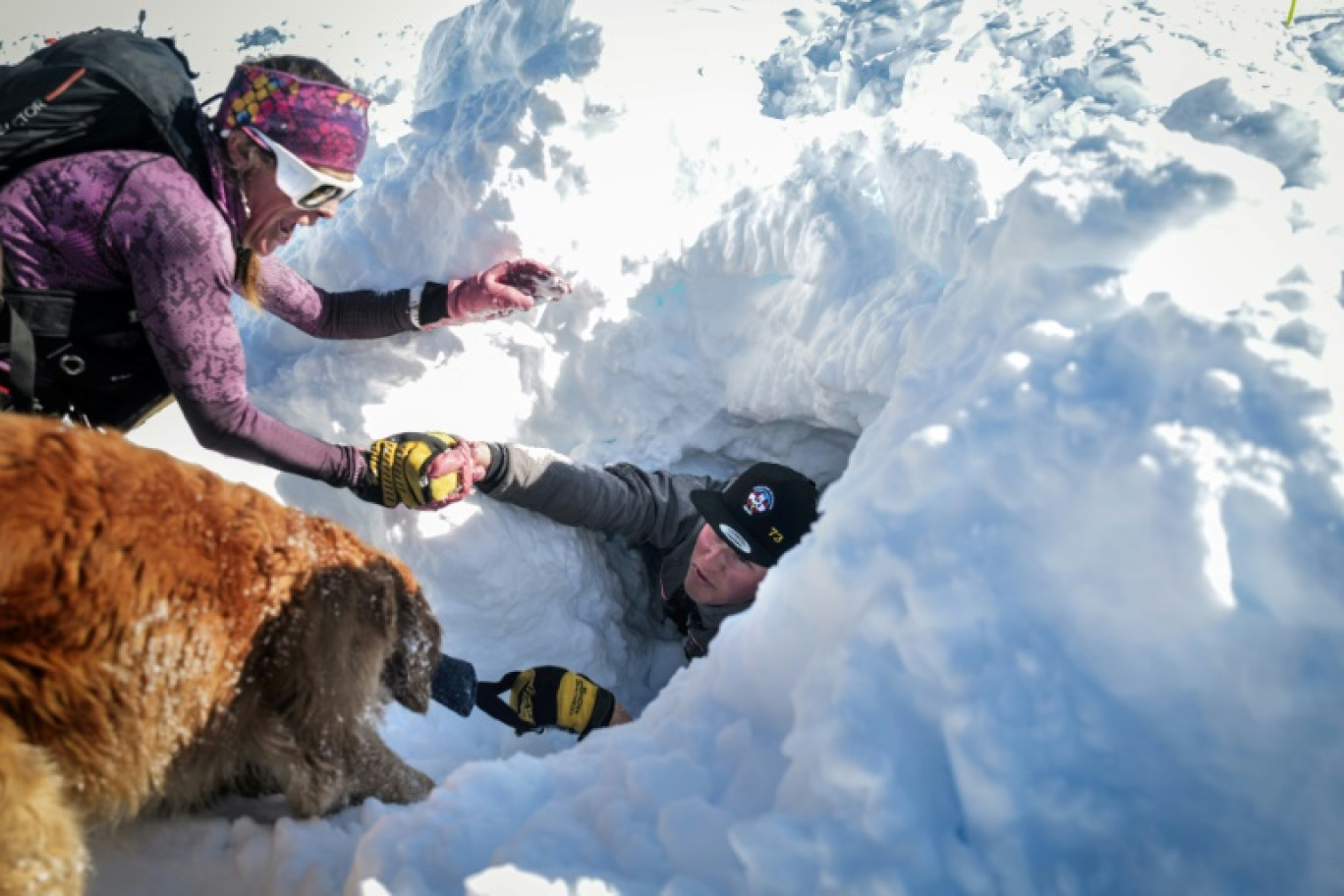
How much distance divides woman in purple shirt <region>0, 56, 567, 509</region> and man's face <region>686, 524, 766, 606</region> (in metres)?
1.28

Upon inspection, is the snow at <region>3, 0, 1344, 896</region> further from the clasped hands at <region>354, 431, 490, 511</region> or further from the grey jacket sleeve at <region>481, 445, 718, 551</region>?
the grey jacket sleeve at <region>481, 445, 718, 551</region>

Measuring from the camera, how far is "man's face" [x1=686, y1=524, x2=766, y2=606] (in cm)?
287

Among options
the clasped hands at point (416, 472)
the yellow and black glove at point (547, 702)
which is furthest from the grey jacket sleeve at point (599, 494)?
the yellow and black glove at point (547, 702)

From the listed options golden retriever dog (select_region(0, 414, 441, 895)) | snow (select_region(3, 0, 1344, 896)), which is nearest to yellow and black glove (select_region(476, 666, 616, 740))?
snow (select_region(3, 0, 1344, 896))

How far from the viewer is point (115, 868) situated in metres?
1.30

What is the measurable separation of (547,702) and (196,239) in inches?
66.1

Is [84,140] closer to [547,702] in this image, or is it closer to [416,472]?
[416,472]

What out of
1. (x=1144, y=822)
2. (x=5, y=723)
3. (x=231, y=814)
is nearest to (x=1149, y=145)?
(x=1144, y=822)

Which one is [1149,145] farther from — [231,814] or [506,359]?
[506,359]

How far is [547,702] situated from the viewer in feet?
8.21

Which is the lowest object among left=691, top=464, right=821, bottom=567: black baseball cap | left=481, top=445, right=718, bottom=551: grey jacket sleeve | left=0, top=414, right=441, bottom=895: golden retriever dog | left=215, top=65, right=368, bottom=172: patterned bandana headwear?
Result: left=481, top=445, right=718, bottom=551: grey jacket sleeve

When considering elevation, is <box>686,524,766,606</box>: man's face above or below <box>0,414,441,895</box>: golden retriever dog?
below

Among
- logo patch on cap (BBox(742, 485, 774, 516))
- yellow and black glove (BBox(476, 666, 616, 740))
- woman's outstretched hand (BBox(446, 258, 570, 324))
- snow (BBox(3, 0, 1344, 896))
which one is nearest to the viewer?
snow (BBox(3, 0, 1344, 896))

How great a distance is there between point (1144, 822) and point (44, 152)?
2.68 metres
